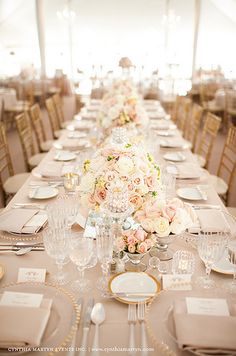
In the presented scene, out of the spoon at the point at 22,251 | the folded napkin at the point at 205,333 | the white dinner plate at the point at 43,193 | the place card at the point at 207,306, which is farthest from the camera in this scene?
the white dinner plate at the point at 43,193

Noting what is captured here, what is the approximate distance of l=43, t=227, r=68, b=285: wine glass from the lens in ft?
4.45

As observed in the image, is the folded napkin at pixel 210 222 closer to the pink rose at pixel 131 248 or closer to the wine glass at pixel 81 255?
the pink rose at pixel 131 248

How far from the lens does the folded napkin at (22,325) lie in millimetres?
1045

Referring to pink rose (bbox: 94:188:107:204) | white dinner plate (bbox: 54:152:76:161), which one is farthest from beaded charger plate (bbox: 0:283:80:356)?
white dinner plate (bbox: 54:152:76:161)

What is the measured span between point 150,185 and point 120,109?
1.66 meters

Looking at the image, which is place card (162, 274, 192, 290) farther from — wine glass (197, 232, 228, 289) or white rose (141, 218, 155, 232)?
white rose (141, 218, 155, 232)

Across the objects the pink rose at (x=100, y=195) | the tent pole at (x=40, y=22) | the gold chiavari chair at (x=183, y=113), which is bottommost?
the gold chiavari chair at (x=183, y=113)

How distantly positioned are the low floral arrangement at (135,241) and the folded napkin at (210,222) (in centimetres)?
46

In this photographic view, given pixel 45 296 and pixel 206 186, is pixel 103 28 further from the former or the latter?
pixel 45 296

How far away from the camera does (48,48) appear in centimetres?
1109

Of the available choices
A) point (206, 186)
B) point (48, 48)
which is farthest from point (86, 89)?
point (206, 186)

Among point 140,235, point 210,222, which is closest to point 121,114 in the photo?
point 210,222

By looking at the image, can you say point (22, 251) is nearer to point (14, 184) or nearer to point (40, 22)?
point (14, 184)

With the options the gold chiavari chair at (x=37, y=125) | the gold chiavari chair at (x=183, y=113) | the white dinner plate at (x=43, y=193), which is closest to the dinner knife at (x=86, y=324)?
the white dinner plate at (x=43, y=193)
